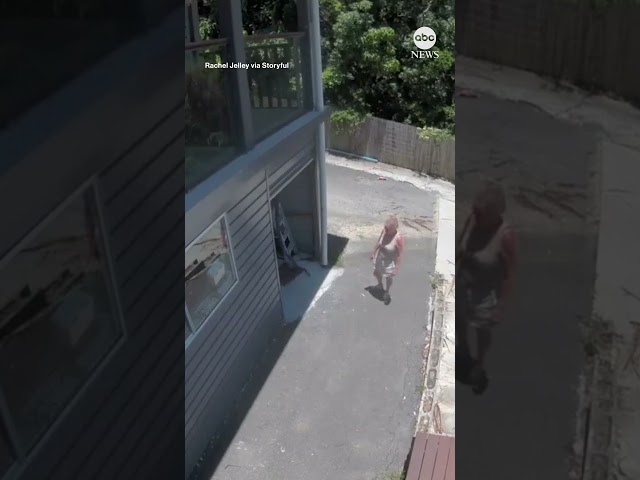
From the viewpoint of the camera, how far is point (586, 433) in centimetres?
107

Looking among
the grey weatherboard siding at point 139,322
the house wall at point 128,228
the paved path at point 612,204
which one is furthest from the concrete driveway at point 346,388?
the paved path at point 612,204

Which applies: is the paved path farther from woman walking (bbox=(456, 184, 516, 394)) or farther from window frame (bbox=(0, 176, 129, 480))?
window frame (bbox=(0, 176, 129, 480))

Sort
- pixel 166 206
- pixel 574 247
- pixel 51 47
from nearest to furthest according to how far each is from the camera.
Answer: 1. pixel 574 247
2. pixel 51 47
3. pixel 166 206

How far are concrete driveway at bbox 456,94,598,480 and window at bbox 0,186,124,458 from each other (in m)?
1.55

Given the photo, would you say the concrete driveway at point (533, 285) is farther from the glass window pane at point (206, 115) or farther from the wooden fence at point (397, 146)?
the wooden fence at point (397, 146)

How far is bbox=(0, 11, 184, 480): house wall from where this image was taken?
6.53 feet

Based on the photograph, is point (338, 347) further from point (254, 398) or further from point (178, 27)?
point (178, 27)

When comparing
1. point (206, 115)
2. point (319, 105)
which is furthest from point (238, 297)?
point (319, 105)

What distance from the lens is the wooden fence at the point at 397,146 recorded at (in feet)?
39.0

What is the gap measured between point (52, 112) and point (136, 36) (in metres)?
0.62

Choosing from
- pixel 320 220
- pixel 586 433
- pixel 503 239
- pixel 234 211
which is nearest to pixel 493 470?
pixel 586 433

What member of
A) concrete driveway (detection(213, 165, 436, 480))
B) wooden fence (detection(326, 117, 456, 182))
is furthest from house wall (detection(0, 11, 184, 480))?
wooden fence (detection(326, 117, 456, 182))

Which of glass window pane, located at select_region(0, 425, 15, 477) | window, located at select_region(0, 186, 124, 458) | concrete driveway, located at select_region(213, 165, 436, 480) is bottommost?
concrete driveway, located at select_region(213, 165, 436, 480)

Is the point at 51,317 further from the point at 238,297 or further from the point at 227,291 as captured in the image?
the point at 238,297
